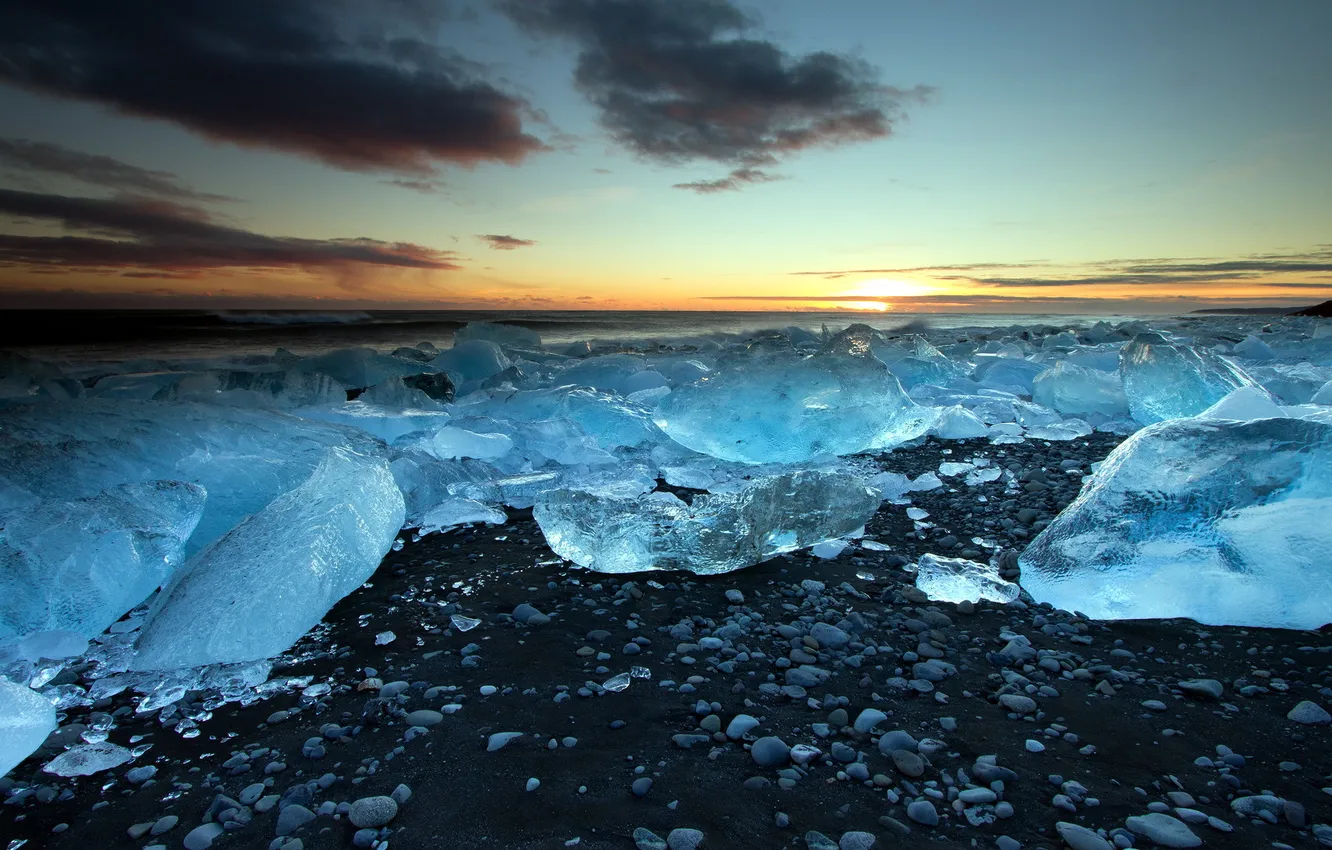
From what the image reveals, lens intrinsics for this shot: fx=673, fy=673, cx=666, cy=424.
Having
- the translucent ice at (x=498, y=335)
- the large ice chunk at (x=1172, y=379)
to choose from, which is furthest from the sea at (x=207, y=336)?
the large ice chunk at (x=1172, y=379)

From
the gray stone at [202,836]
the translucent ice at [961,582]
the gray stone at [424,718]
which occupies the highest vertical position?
the translucent ice at [961,582]

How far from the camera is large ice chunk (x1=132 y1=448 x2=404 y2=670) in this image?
5.85ft

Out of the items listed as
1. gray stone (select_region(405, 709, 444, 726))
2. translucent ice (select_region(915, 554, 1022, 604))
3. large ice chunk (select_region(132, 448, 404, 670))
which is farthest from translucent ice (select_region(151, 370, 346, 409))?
translucent ice (select_region(915, 554, 1022, 604))

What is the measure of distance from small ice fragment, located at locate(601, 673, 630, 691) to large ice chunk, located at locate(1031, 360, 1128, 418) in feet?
15.5

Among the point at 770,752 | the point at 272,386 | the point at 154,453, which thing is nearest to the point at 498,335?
the point at 272,386

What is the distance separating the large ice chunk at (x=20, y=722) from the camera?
136 cm

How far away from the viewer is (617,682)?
1672 mm

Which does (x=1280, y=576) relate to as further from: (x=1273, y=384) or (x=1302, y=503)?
(x=1273, y=384)

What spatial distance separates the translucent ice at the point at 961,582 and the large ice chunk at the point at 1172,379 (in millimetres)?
2936

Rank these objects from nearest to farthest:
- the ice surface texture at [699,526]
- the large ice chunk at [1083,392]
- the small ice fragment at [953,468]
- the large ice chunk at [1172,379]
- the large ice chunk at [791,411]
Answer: the ice surface texture at [699,526]
the small ice fragment at [953,468]
the large ice chunk at [791,411]
the large ice chunk at [1172,379]
the large ice chunk at [1083,392]

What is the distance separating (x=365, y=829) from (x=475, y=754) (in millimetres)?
248

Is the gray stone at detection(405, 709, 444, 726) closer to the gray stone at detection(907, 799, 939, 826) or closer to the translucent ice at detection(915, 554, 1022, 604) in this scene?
the gray stone at detection(907, 799, 939, 826)

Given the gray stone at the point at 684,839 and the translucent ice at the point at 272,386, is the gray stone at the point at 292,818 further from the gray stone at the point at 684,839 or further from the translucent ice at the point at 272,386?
the translucent ice at the point at 272,386

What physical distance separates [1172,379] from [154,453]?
553 cm
